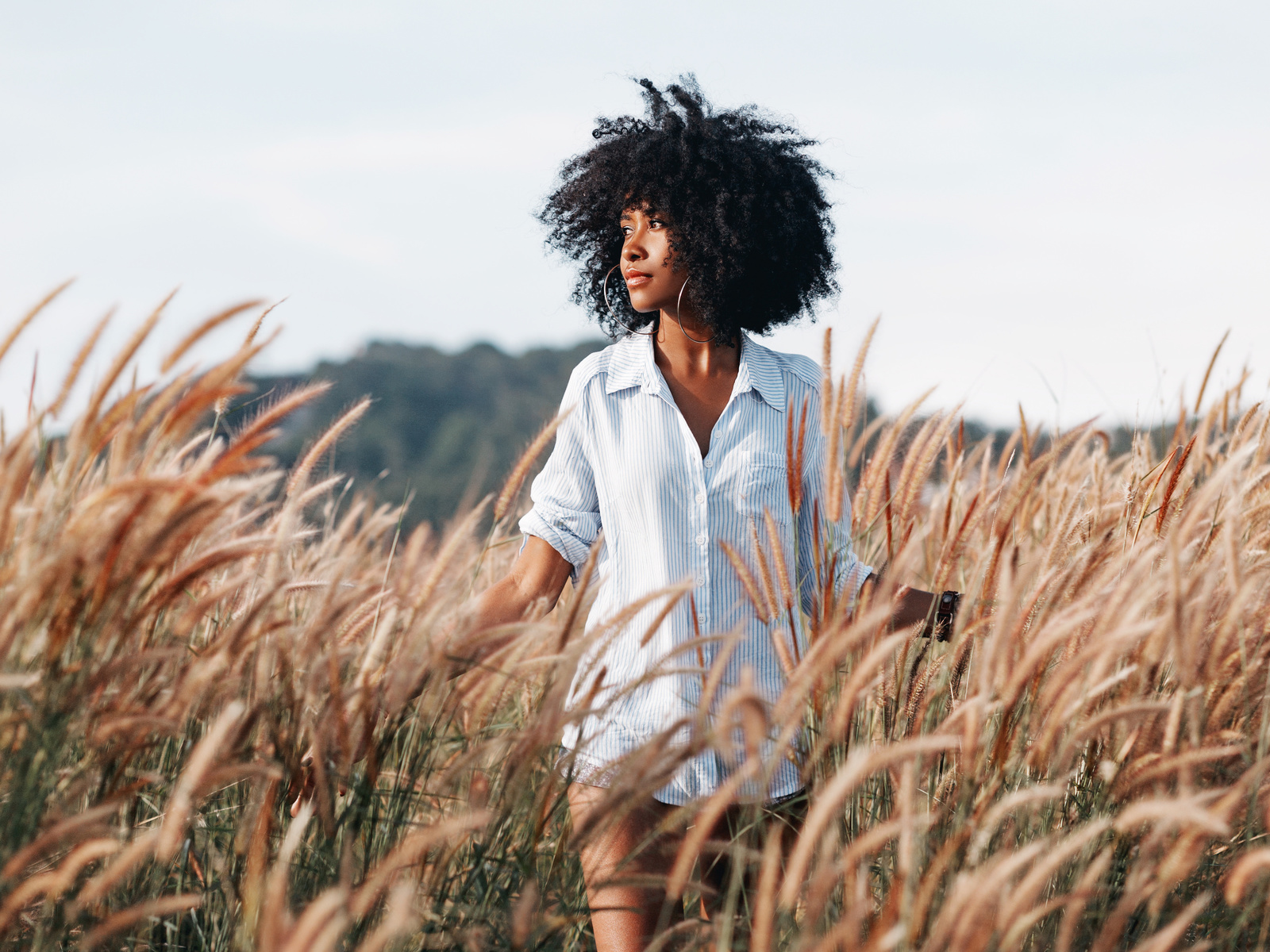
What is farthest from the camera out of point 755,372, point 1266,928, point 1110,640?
point 755,372

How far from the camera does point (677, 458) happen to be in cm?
191

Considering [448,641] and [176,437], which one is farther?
[448,641]

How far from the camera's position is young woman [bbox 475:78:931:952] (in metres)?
1.76

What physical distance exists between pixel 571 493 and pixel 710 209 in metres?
0.75

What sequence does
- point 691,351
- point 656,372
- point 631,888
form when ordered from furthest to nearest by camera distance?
1. point 691,351
2. point 656,372
3. point 631,888

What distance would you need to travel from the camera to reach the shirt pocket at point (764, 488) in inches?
74.6

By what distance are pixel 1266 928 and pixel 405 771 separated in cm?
120

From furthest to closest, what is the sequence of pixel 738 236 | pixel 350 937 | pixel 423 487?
pixel 423 487, pixel 738 236, pixel 350 937

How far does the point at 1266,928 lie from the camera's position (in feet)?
4.44

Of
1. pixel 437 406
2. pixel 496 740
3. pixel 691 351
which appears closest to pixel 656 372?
pixel 691 351

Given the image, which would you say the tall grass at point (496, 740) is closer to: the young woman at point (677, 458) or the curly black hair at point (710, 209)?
the young woman at point (677, 458)

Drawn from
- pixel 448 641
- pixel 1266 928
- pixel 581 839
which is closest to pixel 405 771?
pixel 448 641

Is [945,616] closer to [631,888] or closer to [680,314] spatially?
[631,888]

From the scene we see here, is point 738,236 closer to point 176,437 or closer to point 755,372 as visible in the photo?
point 755,372
